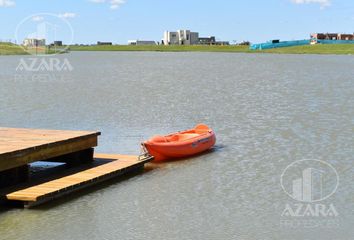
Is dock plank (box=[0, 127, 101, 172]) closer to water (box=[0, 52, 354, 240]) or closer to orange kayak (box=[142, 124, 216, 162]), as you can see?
water (box=[0, 52, 354, 240])

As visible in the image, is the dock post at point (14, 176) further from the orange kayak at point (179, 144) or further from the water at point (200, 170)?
the orange kayak at point (179, 144)

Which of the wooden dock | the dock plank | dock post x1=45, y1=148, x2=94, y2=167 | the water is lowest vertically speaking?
the water

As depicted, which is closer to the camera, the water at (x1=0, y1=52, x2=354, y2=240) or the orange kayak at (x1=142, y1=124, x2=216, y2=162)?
the water at (x1=0, y1=52, x2=354, y2=240)

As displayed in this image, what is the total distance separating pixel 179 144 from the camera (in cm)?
2584

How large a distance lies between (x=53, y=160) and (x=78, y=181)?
320 centimetres

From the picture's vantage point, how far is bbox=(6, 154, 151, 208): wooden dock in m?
17.5

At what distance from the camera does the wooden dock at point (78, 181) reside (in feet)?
57.5

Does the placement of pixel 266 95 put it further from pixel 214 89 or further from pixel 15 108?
pixel 15 108

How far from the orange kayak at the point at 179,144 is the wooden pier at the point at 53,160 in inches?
30.9

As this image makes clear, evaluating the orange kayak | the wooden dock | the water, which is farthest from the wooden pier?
the orange kayak

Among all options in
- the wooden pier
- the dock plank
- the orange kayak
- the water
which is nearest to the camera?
the water

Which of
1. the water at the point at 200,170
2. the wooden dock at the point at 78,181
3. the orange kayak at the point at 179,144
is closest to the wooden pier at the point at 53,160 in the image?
the wooden dock at the point at 78,181

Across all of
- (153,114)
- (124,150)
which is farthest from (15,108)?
(124,150)

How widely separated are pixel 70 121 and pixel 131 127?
4.27m
